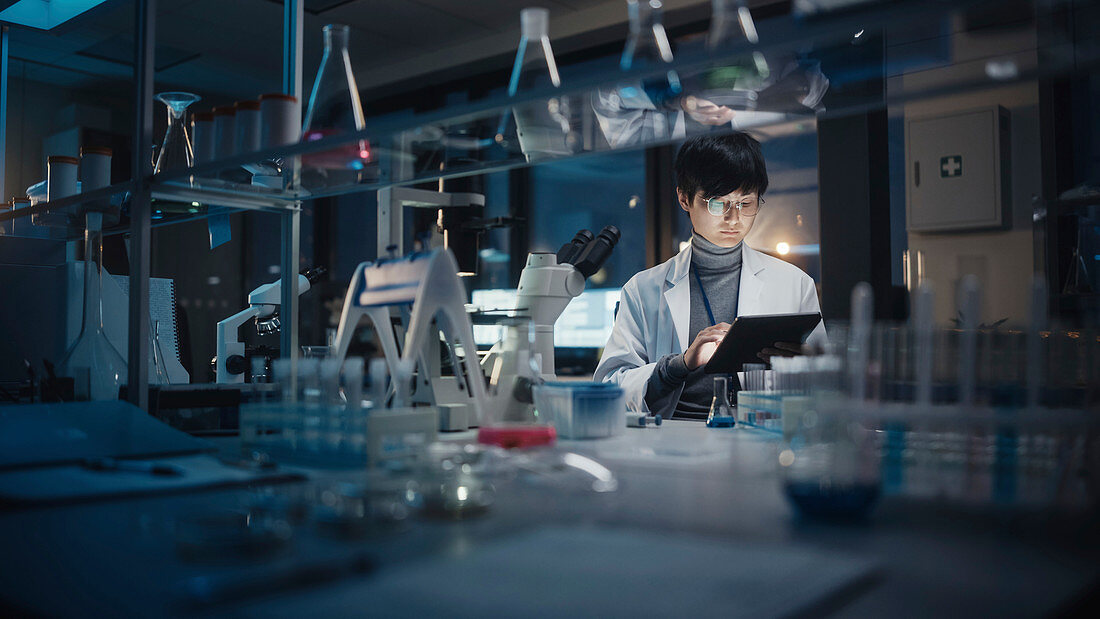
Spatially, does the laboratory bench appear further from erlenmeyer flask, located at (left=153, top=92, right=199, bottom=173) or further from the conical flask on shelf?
erlenmeyer flask, located at (left=153, top=92, right=199, bottom=173)

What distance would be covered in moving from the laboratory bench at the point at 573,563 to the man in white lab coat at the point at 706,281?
1.99 meters

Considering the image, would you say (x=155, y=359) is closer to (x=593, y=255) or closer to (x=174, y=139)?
(x=174, y=139)

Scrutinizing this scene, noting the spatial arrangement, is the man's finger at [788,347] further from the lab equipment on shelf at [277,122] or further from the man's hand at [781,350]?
the lab equipment on shelf at [277,122]

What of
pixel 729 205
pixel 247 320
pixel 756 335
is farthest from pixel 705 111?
pixel 729 205

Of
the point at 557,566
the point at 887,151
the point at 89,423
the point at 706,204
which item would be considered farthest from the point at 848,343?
the point at 887,151

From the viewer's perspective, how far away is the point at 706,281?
10.3ft

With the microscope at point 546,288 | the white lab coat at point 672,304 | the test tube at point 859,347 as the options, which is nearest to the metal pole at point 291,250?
the microscope at point 546,288

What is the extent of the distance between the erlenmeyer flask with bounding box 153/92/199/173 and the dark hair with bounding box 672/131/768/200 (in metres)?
1.75

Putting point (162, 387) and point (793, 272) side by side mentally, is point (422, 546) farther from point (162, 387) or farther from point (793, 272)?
point (793, 272)

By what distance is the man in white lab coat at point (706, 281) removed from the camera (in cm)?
290

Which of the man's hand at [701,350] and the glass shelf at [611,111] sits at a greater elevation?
the glass shelf at [611,111]

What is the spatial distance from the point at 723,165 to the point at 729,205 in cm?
17

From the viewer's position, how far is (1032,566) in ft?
1.97

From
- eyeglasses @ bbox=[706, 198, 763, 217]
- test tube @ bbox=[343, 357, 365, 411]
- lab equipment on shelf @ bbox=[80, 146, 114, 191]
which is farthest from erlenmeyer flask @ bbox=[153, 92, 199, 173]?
eyeglasses @ bbox=[706, 198, 763, 217]
